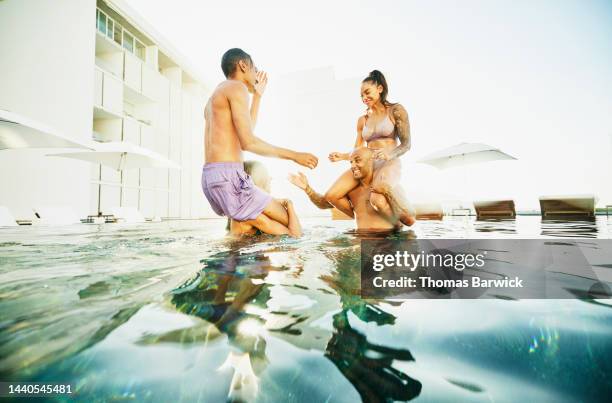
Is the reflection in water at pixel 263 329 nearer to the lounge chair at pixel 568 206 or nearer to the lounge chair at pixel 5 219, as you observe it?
the lounge chair at pixel 5 219

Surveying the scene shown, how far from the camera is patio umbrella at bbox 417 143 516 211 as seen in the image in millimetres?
8406

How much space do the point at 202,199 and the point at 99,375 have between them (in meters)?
16.3

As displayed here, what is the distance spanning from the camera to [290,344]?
0.55 m

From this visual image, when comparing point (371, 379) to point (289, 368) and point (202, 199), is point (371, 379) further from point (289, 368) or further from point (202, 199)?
point (202, 199)

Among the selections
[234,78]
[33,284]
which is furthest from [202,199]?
[33,284]

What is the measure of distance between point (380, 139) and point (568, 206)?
17.7 feet

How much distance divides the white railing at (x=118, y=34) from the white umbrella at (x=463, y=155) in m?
11.8

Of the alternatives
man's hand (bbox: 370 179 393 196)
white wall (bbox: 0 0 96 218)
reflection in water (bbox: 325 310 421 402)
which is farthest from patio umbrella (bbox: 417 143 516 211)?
white wall (bbox: 0 0 96 218)

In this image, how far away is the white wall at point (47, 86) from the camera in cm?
743

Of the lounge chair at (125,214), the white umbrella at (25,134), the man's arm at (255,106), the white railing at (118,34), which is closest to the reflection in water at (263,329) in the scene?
the man's arm at (255,106)

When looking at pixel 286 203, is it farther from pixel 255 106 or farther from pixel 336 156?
pixel 255 106

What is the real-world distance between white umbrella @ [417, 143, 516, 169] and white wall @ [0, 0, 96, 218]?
414 inches

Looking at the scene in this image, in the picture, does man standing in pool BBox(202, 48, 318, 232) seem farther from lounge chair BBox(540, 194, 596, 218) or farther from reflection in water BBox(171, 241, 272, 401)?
lounge chair BBox(540, 194, 596, 218)

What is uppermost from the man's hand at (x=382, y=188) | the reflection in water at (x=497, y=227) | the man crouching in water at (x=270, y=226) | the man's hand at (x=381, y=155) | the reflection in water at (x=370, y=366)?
the man's hand at (x=381, y=155)
